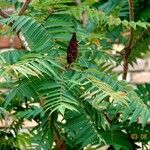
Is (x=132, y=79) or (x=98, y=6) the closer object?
(x=98, y=6)

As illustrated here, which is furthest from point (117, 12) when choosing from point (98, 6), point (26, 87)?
point (26, 87)

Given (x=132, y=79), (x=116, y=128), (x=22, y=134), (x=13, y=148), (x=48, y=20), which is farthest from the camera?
(x=132, y=79)

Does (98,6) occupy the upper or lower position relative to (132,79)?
upper

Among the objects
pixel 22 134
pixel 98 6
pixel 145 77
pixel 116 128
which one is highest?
pixel 98 6

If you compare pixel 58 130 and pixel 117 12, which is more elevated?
pixel 117 12

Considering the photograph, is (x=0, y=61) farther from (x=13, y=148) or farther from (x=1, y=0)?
(x=13, y=148)

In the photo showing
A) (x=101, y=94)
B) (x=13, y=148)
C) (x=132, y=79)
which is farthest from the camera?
(x=132, y=79)

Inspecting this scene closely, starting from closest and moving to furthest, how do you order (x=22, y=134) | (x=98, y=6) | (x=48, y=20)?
(x=48, y=20) → (x=22, y=134) → (x=98, y=6)

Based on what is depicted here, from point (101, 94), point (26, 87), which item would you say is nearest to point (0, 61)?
point (26, 87)

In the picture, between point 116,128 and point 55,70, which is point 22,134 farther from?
point 55,70
